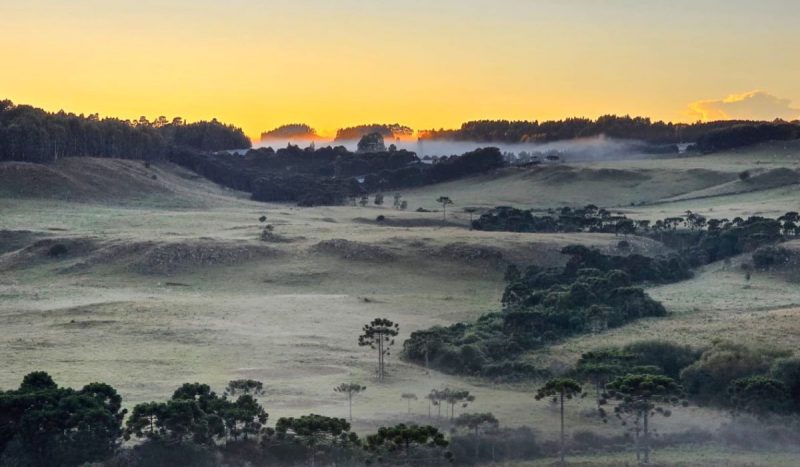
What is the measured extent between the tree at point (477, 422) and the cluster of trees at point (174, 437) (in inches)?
77.9

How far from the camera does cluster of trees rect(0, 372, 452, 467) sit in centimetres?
5150

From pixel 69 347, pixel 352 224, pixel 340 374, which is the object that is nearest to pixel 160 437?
pixel 340 374

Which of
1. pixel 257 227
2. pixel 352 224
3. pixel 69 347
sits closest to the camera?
pixel 69 347

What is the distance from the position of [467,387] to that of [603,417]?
12.1 m

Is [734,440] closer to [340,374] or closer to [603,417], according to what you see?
[603,417]

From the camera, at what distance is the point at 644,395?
55.3 m

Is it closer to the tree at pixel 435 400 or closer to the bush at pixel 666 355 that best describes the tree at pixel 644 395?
the tree at pixel 435 400

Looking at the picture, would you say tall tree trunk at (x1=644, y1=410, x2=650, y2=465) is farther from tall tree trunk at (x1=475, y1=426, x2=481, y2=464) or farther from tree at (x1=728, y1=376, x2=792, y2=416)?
tall tree trunk at (x1=475, y1=426, x2=481, y2=464)

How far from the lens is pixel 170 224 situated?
152 m

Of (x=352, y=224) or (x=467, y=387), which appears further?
(x=352, y=224)

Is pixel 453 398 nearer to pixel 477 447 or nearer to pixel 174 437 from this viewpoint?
pixel 477 447

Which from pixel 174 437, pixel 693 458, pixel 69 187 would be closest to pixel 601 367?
pixel 693 458

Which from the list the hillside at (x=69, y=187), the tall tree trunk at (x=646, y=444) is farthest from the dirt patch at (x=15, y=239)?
the tall tree trunk at (x=646, y=444)

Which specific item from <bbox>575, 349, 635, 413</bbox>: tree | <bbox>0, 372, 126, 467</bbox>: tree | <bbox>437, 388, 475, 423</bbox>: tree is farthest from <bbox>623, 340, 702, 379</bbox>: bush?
<bbox>0, 372, 126, 467</bbox>: tree
